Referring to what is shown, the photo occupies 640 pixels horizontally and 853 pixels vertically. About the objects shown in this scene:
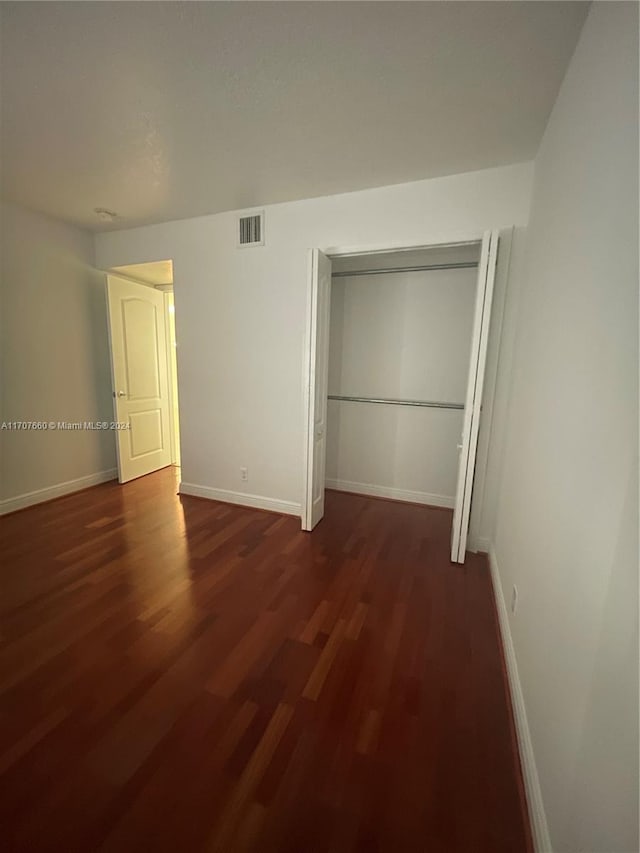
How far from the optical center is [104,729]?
1.28m

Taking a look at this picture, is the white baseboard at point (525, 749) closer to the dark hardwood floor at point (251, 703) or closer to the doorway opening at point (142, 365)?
the dark hardwood floor at point (251, 703)

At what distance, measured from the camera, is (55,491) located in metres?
3.41

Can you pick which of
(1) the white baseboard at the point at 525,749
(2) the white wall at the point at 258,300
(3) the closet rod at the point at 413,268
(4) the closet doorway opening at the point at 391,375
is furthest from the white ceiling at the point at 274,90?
(1) the white baseboard at the point at 525,749

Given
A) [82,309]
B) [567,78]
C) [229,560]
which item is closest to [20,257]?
[82,309]

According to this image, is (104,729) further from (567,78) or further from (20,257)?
(20,257)

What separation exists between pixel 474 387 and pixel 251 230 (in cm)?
222

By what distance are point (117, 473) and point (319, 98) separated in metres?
4.07

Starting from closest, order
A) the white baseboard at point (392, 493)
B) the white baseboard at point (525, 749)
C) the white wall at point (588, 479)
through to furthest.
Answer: the white wall at point (588, 479) < the white baseboard at point (525, 749) < the white baseboard at point (392, 493)

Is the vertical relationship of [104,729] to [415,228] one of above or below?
below

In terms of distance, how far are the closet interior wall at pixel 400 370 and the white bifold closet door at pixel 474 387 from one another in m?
1.00

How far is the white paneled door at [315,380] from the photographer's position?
2.47m

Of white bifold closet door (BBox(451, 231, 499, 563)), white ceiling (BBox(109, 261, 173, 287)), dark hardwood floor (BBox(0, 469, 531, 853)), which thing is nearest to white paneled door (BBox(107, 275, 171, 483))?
white ceiling (BBox(109, 261, 173, 287))

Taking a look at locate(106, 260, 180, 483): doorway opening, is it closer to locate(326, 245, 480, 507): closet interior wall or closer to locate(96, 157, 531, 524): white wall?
locate(96, 157, 531, 524): white wall

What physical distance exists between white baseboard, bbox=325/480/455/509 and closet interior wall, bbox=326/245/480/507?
0.04 ft
